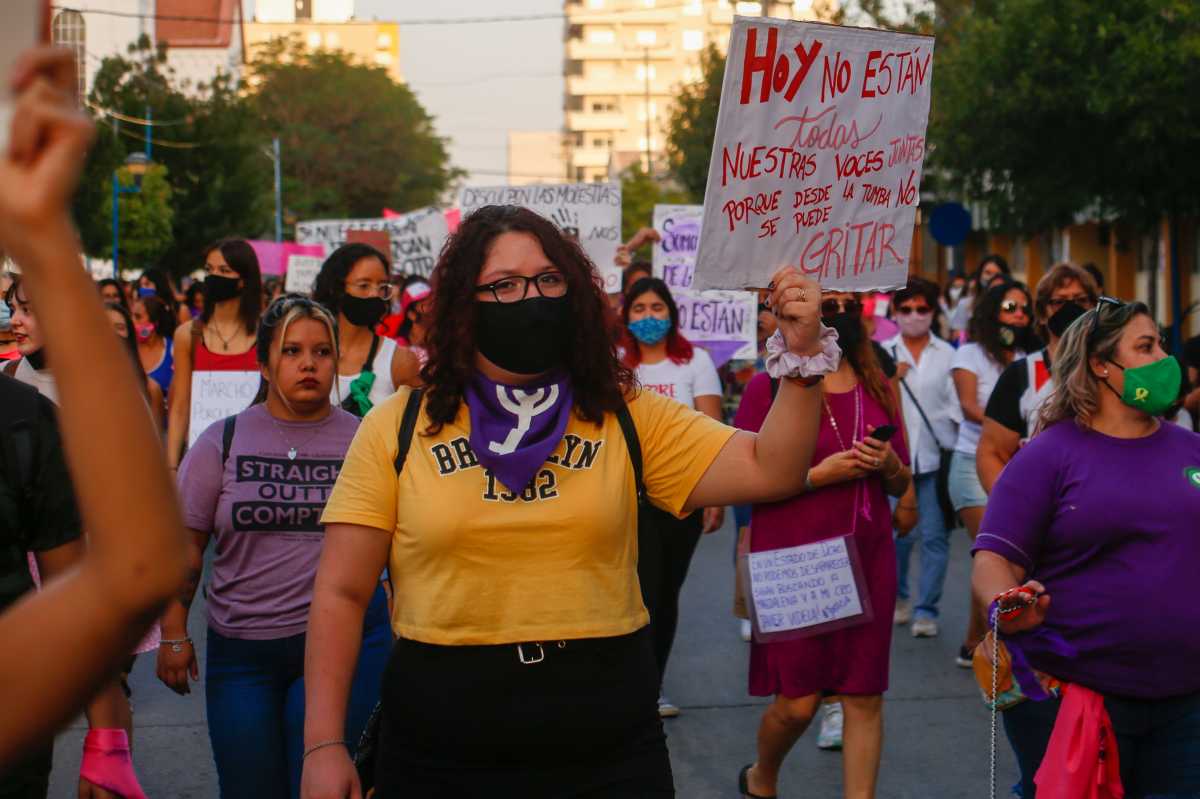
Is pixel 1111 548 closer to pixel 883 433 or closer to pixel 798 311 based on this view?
pixel 798 311

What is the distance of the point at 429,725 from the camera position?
3248 millimetres

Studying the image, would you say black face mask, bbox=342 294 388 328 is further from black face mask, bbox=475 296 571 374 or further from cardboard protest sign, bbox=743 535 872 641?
black face mask, bbox=475 296 571 374

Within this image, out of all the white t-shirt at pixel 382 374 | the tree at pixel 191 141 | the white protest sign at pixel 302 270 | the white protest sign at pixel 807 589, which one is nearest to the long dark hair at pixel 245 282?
the white t-shirt at pixel 382 374

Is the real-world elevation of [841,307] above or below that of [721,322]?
above

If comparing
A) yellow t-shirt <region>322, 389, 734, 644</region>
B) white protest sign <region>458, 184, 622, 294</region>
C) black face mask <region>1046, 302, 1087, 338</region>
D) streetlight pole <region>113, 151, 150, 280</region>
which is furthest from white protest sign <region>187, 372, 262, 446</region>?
streetlight pole <region>113, 151, 150, 280</region>

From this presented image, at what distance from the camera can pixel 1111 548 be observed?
419 centimetres

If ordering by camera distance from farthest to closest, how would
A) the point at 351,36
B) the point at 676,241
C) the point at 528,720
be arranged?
1. the point at 351,36
2. the point at 676,241
3. the point at 528,720

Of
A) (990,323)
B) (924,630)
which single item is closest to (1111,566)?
(990,323)

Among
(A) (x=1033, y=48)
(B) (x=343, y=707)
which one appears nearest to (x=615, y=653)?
(B) (x=343, y=707)

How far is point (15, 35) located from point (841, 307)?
5.08 m

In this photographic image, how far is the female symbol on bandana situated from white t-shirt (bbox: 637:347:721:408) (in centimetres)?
447

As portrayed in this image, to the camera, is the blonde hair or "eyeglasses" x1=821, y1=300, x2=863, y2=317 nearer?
the blonde hair

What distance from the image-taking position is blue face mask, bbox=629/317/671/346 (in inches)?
316

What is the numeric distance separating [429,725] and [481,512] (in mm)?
432
